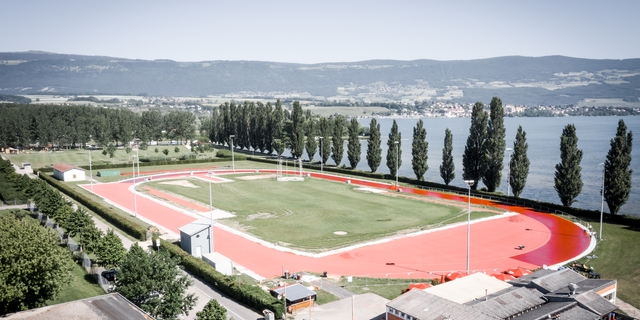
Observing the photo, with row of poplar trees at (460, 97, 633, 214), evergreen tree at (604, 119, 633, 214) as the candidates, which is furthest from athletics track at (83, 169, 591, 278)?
evergreen tree at (604, 119, 633, 214)

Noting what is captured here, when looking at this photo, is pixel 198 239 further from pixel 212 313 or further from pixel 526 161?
pixel 526 161

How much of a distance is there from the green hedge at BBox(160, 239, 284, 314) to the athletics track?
146 inches

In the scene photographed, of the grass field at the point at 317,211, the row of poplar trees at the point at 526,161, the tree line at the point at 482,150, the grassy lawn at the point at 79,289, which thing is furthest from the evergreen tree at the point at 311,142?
the grassy lawn at the point at 79,289

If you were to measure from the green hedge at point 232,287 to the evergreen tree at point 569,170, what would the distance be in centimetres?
3846

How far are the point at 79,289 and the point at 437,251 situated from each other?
26815 mm

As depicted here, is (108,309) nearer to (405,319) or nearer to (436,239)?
(405,319)

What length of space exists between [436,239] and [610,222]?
19.6m

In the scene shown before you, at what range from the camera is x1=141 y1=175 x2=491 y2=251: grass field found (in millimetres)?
44906

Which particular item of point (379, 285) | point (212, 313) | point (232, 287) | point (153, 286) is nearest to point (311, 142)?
point (379, 285)

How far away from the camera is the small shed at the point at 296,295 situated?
92.0 ft

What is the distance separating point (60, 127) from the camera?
124000 mm

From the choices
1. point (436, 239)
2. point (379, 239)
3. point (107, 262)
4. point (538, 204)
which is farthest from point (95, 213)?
point (538, 204)

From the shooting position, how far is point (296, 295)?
2852 cm

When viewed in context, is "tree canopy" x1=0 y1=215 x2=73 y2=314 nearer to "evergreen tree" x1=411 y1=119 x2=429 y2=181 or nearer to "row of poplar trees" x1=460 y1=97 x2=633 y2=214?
"row of poplar trees" x1=460 y1=97 x2=633 y2=214
